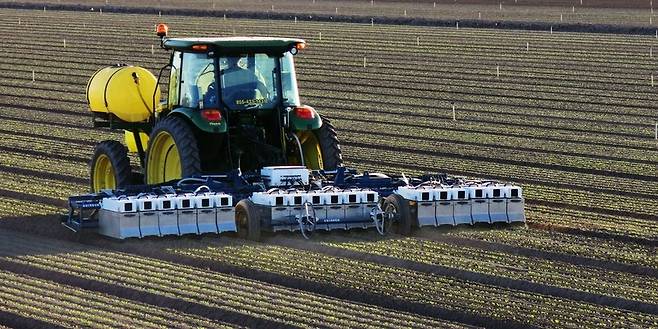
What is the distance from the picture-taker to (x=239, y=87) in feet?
58.4

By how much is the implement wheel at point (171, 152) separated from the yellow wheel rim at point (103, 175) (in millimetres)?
921

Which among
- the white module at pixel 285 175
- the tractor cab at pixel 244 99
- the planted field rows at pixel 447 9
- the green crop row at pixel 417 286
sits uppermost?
the planted field rows at pixel 447 9

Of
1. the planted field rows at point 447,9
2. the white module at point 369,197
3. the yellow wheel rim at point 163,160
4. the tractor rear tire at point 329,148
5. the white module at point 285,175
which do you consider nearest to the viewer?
the white module at point 369,197

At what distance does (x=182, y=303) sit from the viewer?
13102mm

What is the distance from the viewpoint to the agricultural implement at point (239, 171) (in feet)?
53.5

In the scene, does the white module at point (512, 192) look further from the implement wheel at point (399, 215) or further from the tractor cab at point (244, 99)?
the tractor cab at point (244, 99)

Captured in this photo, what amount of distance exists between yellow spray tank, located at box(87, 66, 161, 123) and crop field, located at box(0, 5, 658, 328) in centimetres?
134

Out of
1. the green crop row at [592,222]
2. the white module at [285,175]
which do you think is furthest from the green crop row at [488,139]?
the white module at [285,175]

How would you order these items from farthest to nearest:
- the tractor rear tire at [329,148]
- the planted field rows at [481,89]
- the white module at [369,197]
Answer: the planted field rows at [481,89] < the tractor rear tire at [329,148] < the white module at [369,197]

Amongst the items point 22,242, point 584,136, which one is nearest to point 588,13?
point 584,136

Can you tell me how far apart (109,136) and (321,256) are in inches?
473

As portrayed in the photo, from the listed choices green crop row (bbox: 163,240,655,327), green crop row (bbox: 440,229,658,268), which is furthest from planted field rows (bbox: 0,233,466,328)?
green crop row (bbox: 440,229,658,268)

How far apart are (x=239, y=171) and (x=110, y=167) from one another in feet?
8.45

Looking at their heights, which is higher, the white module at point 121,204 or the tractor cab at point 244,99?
the tractor cab at point 244,99
